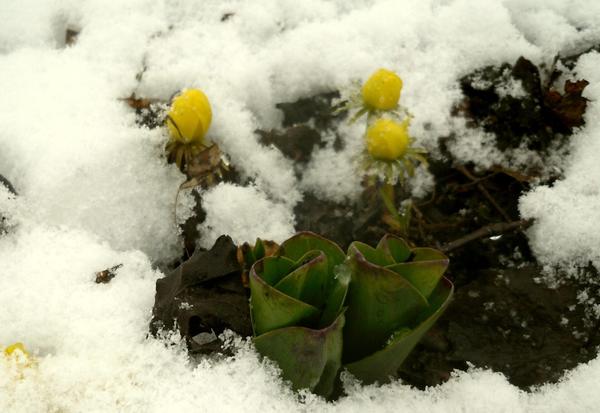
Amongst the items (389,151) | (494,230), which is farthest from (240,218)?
(494,230)

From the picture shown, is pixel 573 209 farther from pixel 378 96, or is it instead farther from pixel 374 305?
pixel 374 305

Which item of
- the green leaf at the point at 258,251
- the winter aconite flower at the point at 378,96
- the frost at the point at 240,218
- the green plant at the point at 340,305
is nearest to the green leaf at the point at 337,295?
the green plant at the point at 340,305

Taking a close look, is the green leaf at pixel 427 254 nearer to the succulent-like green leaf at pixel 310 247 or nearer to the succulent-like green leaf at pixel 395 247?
the succulent-like green leaf at pixel 395 247

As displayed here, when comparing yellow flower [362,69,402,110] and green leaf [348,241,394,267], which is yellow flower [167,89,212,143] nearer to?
yellow flower [362,69,402,110]

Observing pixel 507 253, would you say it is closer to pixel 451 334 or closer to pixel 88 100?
pixel 451 334

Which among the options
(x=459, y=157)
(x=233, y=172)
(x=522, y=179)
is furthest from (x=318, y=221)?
(x=522, y=179)
